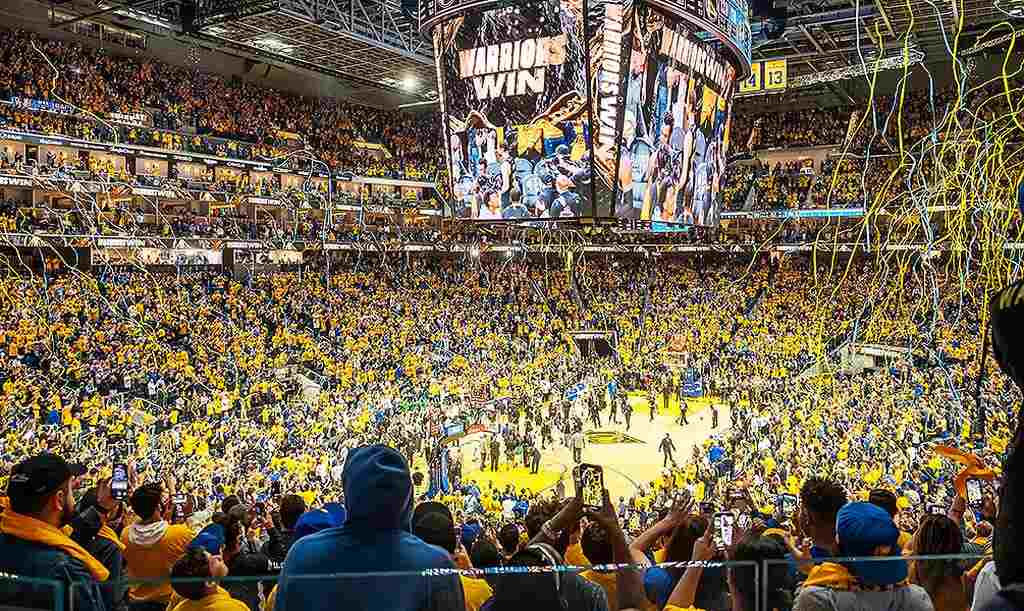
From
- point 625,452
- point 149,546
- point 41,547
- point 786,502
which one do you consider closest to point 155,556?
point 149,546

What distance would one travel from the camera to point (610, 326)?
32.9 metres

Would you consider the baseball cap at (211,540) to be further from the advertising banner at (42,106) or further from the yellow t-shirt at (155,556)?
the advertising banner at (42,106)

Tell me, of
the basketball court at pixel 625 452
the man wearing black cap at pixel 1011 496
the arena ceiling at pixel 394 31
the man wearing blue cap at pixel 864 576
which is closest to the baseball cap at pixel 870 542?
the man wearing blue cap at pixel 864 576

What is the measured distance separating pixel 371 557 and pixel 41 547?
5.25 feet

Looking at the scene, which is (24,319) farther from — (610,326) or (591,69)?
(610,326)

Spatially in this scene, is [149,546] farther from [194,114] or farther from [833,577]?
[194,114]

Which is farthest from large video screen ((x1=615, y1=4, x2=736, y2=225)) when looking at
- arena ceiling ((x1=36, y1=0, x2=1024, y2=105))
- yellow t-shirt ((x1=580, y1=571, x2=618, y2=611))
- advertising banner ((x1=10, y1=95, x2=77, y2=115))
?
advertising banner ((x1=10, y1=95, x2=77, y2=115))

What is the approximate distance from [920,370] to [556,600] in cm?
2292

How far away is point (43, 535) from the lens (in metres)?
3.15

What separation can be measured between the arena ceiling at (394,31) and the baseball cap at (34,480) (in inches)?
753

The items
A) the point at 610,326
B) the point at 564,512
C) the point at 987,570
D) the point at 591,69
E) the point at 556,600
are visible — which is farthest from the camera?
the point at 610,326

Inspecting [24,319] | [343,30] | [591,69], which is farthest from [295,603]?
[343,30]

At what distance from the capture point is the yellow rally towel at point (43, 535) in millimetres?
3146

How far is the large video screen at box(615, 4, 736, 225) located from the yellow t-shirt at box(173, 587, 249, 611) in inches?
356
